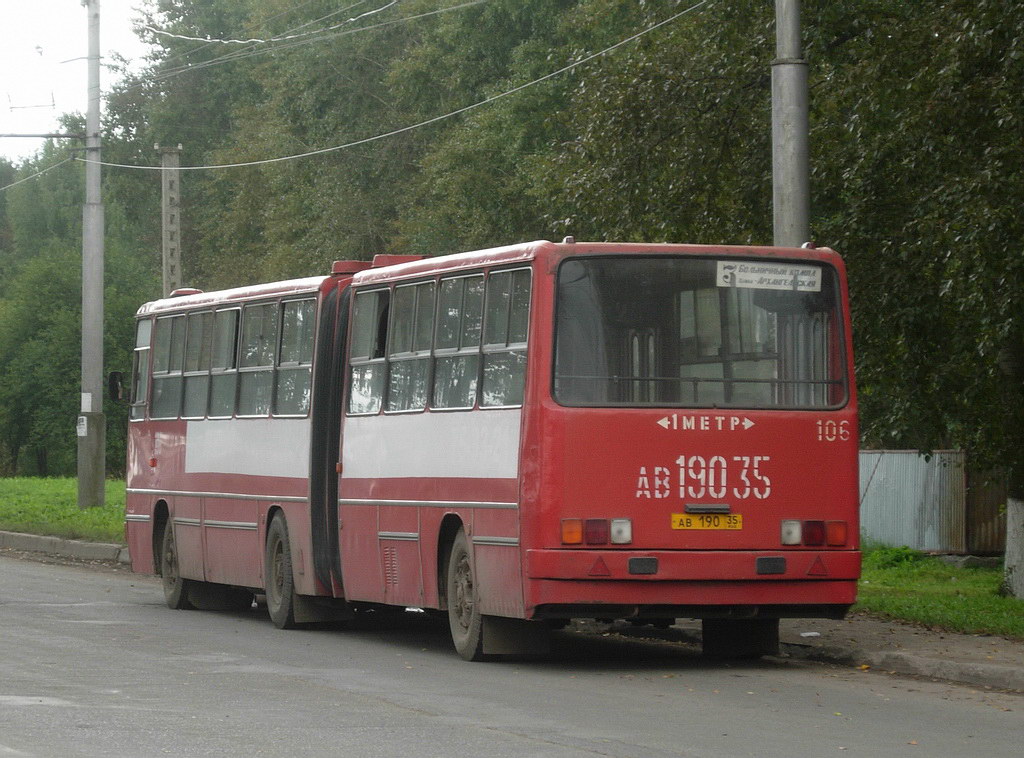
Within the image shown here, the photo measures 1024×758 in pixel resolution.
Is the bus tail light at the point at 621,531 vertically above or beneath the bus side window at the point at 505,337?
beneath

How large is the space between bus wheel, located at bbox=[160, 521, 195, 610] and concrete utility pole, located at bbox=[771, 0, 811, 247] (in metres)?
7.43

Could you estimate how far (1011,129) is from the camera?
1667cm

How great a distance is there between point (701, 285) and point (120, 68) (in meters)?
72.7

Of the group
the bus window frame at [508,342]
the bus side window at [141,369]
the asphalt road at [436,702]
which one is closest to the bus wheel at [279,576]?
the asphalt road at [436,702]

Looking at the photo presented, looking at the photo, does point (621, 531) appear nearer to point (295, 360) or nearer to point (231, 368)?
point (295, 360)

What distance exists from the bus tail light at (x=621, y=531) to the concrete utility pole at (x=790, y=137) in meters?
3.69

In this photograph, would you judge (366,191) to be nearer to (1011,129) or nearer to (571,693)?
(1011,129)

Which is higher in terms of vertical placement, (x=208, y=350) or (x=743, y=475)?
(x=208, y=350)

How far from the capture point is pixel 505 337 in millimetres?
14406

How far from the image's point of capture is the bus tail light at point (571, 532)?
1366 centimetres

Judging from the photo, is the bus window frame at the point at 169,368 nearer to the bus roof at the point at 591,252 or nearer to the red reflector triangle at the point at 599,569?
the bus roof at the point at 591,252

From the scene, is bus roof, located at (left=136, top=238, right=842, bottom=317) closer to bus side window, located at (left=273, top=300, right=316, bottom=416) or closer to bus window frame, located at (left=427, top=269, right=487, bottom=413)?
bus window frame, located at (left=427, top=269, right=487, bottom=413)

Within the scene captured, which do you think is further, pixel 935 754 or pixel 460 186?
pixel 460 186

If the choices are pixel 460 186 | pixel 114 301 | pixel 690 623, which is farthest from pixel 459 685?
pixel 114 301
